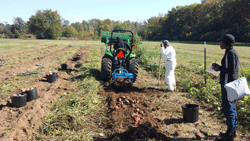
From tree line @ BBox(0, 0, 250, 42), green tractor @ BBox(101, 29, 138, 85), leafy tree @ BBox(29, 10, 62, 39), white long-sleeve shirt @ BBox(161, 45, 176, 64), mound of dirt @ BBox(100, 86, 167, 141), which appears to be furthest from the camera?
leafy tree @ BBox(29, 10, 62, 39)

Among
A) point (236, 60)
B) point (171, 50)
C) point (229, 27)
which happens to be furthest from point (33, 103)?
point (229, 27)

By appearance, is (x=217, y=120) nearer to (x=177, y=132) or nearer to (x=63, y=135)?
(x=177, y=132)

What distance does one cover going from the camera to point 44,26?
7088cm

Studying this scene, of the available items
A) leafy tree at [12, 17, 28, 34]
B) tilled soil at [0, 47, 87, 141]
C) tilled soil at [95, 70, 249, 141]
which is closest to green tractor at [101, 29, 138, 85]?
tilled soil at [95, 70, 249, 141]

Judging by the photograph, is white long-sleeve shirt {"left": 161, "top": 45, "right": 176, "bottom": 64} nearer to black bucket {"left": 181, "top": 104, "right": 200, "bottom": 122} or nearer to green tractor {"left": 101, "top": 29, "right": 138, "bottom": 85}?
green tractor {"left": 101, "top": 29, "right": 138, "bottom": 85}

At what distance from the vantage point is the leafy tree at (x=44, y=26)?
70625 millimetres

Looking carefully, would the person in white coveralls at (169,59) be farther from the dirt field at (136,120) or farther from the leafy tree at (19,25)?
the leafy tree at (19,25)

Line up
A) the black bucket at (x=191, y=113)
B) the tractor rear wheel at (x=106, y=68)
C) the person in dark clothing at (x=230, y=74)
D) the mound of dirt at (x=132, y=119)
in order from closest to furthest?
1. the person in dark clothing at (x=230, y=74)
2. the mound of dirt at (x=132, y=119)
3. the black bucket at (x=191, y=113)
4. the tractor rear wheel at (x=106, y=68)

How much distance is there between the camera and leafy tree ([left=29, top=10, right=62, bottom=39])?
232ft

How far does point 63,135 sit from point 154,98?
3.40 metres

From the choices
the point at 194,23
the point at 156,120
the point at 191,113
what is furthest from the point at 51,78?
the point at 194,23

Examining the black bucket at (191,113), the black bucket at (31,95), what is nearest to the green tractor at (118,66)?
the black bucket at (31,95)

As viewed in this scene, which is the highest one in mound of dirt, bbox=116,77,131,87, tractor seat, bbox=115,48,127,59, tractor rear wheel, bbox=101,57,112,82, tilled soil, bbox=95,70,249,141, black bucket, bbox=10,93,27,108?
tractor seat, bbox=115,48,127,59

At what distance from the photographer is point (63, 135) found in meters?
3.59
